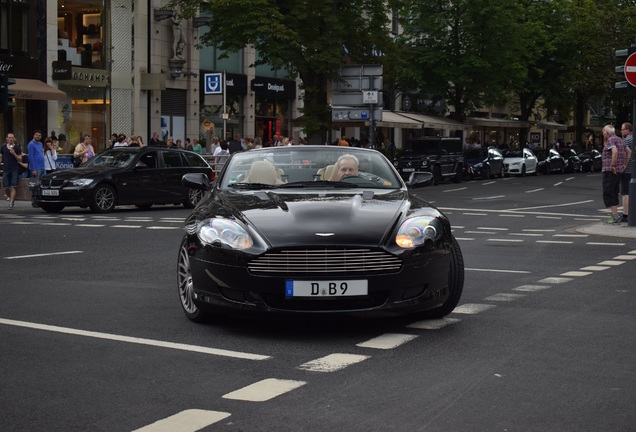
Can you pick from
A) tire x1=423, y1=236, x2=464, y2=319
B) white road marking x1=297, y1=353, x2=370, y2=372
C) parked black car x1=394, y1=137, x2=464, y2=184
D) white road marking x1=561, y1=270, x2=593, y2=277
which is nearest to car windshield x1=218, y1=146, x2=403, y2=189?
tire x1=423, y1=236, x2=464, y2=319

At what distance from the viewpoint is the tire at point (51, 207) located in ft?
82.4

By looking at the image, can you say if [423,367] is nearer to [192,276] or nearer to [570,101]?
[192,276]

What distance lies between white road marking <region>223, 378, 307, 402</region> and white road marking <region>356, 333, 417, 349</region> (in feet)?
4.28

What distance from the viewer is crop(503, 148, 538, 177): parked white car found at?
5459 cm

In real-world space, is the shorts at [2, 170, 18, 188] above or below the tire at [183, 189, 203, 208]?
above

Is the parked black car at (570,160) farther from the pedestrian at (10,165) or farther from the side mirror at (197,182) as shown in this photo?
the side mirror at (197,182)

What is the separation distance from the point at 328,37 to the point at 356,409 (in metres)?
32.4

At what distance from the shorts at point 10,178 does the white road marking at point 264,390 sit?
21210 millimetres

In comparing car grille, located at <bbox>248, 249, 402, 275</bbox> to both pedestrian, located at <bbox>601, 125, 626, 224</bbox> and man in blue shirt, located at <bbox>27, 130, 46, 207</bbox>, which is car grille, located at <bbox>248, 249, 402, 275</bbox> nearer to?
pedestrian, located at <bbox>601, 125, 626, 224</bbox>

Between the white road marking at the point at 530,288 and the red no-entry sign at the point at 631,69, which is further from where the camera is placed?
the red no-entry sign at the point at 631,69

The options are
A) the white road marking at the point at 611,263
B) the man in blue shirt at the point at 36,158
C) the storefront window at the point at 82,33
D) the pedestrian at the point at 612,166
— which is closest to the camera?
the white road marking at the point at 611,263

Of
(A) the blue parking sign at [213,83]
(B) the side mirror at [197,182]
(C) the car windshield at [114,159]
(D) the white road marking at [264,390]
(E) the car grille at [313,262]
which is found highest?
(A) the blue parking sign at [213,83]

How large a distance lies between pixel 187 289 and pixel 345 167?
5.78ft

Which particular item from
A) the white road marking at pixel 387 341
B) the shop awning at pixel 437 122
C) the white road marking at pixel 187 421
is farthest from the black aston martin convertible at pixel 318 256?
the shop awning at pixel 437 122
